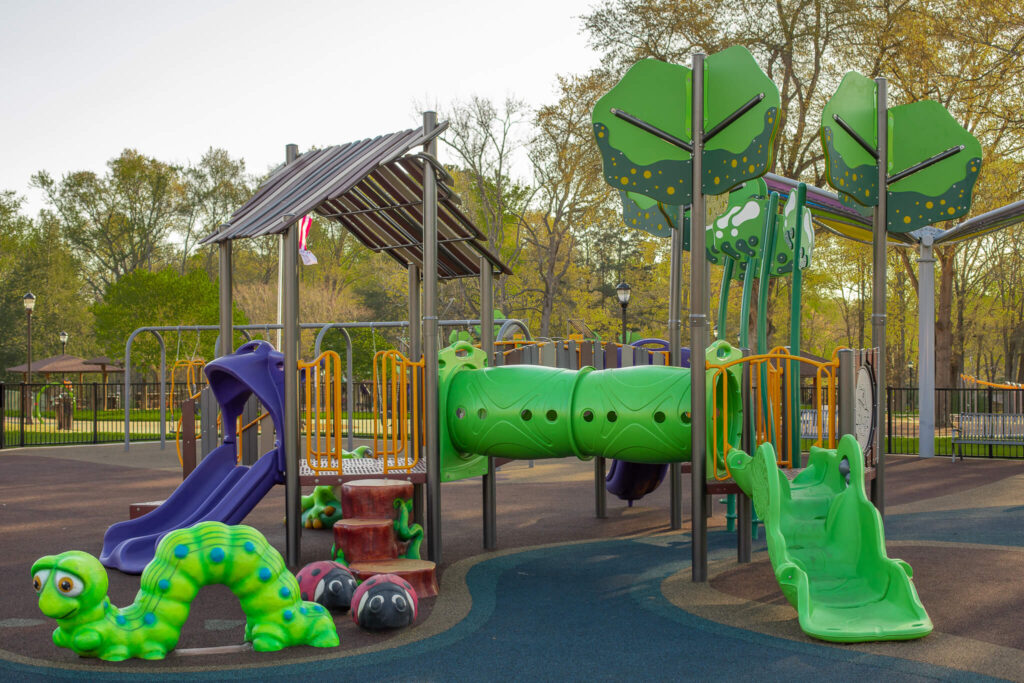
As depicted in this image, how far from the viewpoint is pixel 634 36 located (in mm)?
24672

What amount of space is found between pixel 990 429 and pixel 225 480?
43.0ft

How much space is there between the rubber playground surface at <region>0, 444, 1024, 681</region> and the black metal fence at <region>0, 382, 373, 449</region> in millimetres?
10324

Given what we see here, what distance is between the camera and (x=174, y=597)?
5035 millimetres

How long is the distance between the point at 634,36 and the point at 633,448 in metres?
19.9

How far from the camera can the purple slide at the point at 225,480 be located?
7.36 m

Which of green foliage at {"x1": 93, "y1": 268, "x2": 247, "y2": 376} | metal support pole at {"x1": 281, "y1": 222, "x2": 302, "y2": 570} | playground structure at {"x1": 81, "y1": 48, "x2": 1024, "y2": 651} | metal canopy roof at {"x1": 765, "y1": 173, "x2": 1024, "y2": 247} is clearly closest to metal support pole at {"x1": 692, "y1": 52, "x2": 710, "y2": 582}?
playground structure at {"x1": 81, "y1": 48, "x2": 1024, "y2": 651}

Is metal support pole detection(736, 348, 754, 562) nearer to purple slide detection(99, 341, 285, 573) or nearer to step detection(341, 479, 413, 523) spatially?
step detection(341, 479, 413, 523)

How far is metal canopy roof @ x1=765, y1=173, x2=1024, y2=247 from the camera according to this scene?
13.6 meters

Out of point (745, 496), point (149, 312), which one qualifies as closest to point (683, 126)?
point (745, 496)

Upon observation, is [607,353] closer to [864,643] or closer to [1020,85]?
[864,643]

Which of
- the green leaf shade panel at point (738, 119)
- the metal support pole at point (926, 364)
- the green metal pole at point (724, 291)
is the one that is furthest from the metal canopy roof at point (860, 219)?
the green leaf shade panel at point (738, 119)

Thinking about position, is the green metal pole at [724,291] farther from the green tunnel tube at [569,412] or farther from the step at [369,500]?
the step at [369,500]

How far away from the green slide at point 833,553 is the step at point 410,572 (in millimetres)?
2315

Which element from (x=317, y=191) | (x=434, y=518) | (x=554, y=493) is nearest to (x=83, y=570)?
(x=434, y=518)
